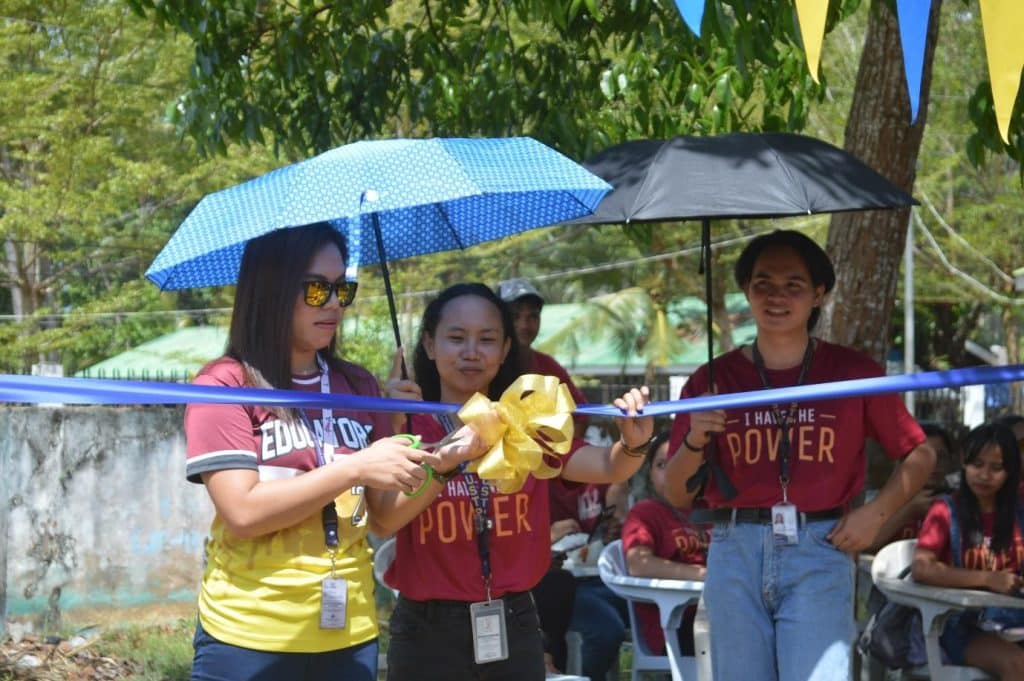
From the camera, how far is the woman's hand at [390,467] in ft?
9.86

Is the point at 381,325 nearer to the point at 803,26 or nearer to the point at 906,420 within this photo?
the point at 906,420

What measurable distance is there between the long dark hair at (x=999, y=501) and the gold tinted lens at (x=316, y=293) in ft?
11.2

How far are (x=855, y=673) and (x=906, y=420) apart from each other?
2529mm

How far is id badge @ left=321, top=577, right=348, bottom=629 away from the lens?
3145mm

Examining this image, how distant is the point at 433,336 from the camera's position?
4.02 meters

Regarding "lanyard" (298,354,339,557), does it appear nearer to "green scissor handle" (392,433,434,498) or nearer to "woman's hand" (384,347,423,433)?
"green scissor handle" (392,433,434,498)

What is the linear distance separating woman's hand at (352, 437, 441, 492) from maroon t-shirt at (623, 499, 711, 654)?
3017mm

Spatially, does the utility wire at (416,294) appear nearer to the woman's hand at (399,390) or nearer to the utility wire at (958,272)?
the utility wire at (958,272)

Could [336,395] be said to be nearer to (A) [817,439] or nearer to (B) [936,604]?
(A) [817,439]

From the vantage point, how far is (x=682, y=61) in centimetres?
676

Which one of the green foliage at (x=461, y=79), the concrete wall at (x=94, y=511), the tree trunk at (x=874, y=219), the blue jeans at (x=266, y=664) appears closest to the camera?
the blue jeans at (x=266, y=664)

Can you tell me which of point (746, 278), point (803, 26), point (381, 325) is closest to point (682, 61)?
point (746, 278)

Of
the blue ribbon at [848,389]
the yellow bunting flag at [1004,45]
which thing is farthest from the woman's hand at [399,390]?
the yellow bunting flag at [1004,45]

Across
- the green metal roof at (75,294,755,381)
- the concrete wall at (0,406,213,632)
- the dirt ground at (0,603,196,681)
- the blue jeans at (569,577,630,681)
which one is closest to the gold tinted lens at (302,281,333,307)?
the blue jeans at (569,577,630,681)
